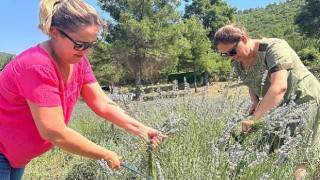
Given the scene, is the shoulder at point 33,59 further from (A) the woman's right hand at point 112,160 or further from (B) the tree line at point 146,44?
(B) the tree line at point 146,44

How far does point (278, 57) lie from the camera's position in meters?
2.61

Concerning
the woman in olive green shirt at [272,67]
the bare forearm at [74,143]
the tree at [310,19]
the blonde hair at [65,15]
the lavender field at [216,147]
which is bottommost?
the lavender field at [216,147]

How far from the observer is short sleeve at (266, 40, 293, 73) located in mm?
2592

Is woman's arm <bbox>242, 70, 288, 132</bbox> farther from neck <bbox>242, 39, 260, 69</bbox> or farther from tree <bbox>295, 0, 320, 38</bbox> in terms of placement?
tree <bbox>295, 0, 320, 38</bbox>

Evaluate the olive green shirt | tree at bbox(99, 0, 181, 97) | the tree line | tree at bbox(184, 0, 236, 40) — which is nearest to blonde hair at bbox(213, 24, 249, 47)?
the olive green shirt

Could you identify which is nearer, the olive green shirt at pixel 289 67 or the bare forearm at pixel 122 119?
the bare forearm at pixel 122 119

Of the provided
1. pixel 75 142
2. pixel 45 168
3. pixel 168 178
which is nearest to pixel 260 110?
pixel 168 178

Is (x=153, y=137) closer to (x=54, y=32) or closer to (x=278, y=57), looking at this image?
(x=54, y=32)

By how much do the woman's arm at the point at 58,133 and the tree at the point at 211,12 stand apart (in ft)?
165

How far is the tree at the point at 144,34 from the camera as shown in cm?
2827

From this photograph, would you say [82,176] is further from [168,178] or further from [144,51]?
[144,51]

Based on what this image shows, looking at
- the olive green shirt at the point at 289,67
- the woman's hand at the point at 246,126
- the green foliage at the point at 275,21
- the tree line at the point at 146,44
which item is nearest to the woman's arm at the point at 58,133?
the woman's hand at the point at 246,126

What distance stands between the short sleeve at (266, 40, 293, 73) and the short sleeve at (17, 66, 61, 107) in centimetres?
144

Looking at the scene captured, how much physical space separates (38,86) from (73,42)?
0.80ft
